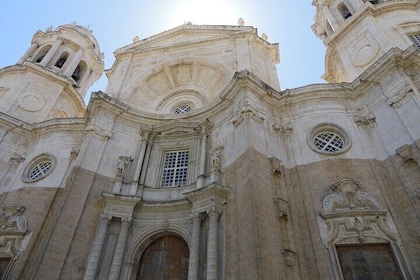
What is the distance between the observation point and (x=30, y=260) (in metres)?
14.9

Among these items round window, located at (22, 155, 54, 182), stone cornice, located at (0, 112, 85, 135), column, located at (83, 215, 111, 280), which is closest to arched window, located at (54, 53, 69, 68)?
stone cornice, located at (0, 112, 85, 135)

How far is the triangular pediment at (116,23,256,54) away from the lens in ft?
83.9

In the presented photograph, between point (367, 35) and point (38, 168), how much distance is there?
2300 cm

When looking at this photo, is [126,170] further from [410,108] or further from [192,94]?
[410,108]

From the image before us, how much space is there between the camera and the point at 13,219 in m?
16.4

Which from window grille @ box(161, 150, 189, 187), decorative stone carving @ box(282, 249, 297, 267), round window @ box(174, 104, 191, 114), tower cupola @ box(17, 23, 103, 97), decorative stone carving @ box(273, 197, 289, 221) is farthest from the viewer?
tower cupola @ box(17, 23, 103, 97)

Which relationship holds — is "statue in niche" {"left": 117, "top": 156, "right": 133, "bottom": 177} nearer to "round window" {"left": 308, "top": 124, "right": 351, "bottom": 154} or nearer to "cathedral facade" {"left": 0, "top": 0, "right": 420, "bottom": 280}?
"cathedral facade" {"left": 0, "top": 0, "right": 420, "bottom": 280}

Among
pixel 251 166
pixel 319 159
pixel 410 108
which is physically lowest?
pixel 251 166

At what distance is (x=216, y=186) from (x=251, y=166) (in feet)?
5.96

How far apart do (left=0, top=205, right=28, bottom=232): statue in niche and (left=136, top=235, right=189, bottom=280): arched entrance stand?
634 centimetres

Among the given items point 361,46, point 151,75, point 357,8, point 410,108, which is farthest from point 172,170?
point 357,8

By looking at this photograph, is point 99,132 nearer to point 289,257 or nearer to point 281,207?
point 281,207

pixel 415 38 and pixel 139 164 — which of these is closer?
pixel 139 164

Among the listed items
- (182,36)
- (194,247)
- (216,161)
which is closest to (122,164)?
(216,161)
